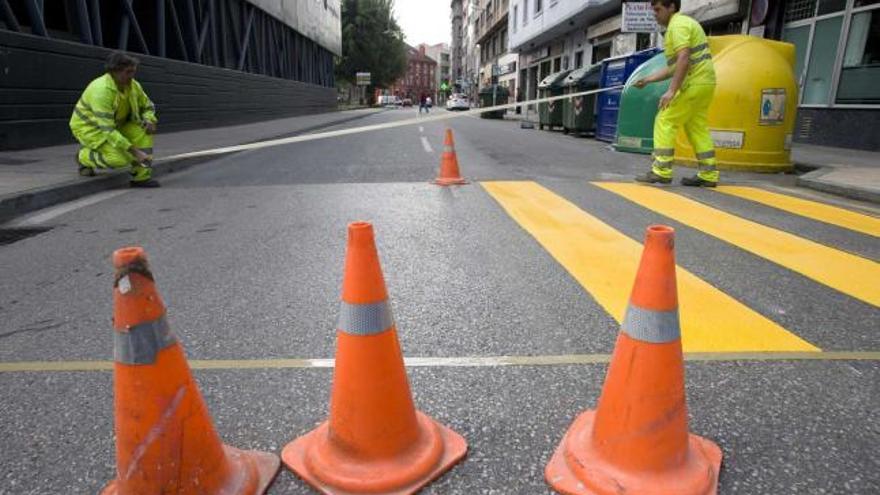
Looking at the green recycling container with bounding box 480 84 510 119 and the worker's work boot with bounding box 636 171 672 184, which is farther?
the green recycling container with bounding box 480 84 510 119

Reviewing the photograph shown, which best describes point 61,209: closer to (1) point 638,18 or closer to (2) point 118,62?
(2) point 118,62

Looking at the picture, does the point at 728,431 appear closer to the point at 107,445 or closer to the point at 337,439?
the point at 337,439

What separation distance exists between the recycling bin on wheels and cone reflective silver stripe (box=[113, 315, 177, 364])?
12989mm

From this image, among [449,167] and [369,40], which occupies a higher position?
[369,40]

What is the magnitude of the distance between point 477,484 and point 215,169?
873 centimetres

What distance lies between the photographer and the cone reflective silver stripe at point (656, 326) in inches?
67.2

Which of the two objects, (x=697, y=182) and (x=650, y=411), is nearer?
(x=650, y=411)

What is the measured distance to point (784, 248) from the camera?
14.1 feet

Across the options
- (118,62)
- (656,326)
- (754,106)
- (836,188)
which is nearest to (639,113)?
(754,106)

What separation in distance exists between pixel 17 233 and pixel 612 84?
486 inches

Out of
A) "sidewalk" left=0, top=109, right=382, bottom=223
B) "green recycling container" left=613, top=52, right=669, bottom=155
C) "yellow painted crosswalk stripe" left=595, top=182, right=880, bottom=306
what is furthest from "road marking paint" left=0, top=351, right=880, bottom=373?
"green recycling container" left=613, top=52, right=669, bottom=155

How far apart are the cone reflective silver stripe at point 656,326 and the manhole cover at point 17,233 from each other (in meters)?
4.99

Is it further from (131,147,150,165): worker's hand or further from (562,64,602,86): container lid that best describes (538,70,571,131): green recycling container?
(131,147,150,165): worker's hand

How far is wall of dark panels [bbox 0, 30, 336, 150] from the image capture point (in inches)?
368
